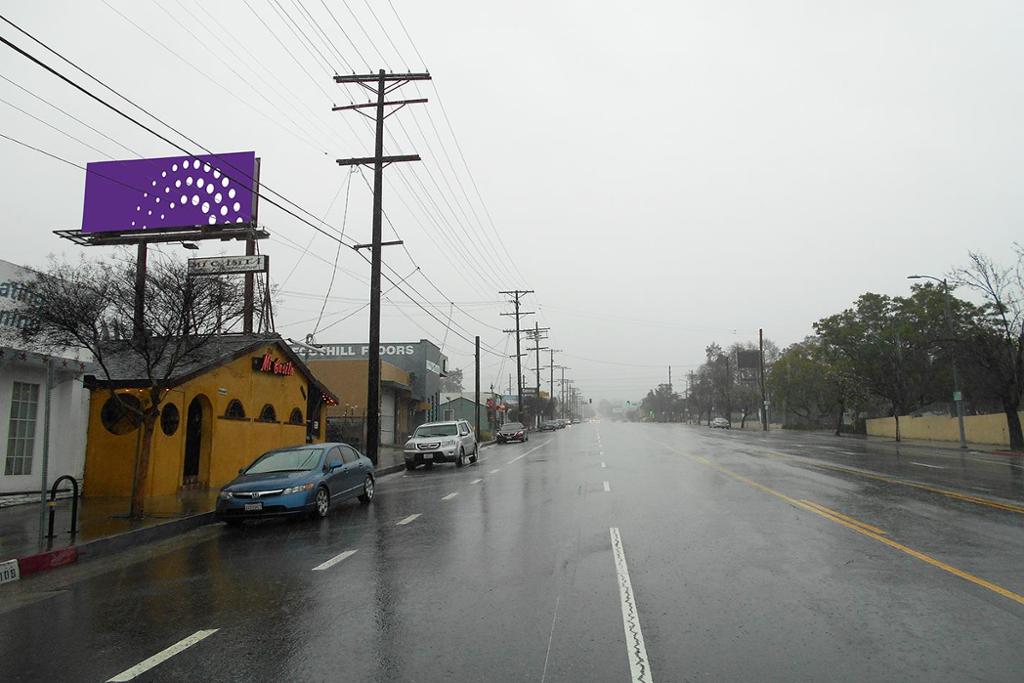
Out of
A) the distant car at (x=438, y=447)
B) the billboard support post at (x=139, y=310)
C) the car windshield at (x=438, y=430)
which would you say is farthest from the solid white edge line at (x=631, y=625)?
the car windshield at (x=438, y=430)

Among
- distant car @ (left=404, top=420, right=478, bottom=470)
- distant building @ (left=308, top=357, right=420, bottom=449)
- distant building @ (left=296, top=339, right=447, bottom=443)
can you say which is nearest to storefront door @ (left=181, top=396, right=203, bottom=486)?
distant car @ (left=404, top=420, right=478, bottom=470)

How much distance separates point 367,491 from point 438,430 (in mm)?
12521

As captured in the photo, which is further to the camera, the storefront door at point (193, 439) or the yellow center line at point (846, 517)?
the storefront door at point (193, 439)

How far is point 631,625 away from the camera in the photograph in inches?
233

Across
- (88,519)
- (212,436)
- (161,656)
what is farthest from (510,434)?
(161,656)

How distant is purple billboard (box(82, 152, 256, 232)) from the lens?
24062 mm

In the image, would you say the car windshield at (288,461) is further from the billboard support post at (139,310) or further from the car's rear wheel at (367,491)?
the billboard support post at (139,310)

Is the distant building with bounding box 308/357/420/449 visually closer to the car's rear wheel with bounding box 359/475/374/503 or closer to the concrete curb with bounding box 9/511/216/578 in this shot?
the car's rear wheel with bounding box 359/475/374/503

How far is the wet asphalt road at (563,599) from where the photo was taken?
515cm

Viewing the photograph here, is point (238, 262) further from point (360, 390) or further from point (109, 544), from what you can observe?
point (360, 390)

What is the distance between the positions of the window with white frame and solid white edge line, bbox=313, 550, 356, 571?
385 inches

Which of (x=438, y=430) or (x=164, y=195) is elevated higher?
(x=164, y=195)

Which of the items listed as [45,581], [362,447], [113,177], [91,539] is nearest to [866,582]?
[45,581]

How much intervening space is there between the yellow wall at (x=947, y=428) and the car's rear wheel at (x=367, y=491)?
34.9m
